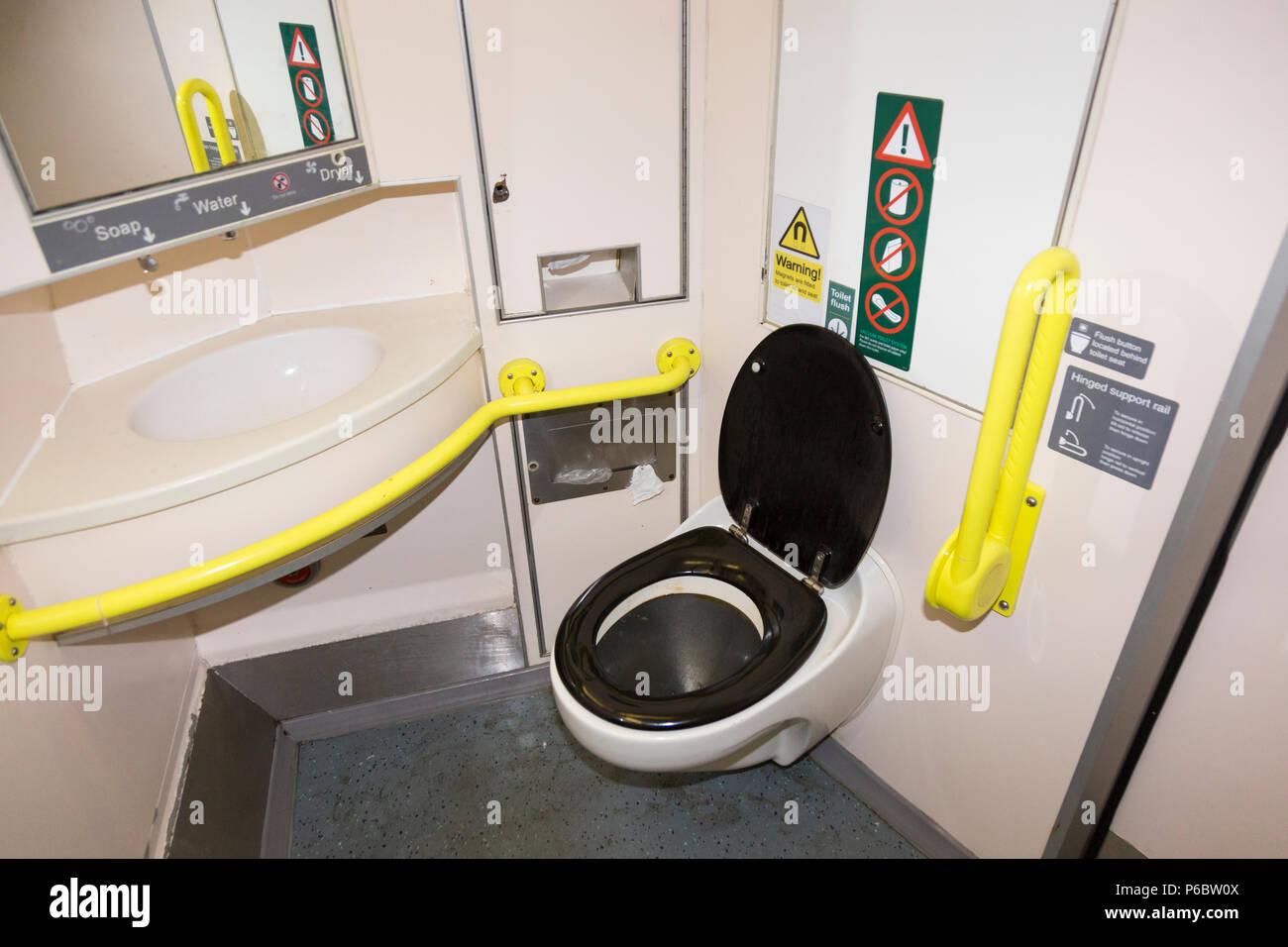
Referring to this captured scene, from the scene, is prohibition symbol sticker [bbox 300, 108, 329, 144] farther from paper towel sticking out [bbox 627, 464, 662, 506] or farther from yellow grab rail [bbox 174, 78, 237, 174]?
paper towel sticking out [bbox 627, 464, 662, 506]

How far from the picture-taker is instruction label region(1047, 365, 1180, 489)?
0.88 metres

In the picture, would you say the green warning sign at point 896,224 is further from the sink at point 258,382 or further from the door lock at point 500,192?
the sink at point 258,382

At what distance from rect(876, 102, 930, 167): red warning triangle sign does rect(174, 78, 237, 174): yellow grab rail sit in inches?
35.1

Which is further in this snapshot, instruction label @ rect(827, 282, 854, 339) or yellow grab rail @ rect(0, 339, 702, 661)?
instruction label @ rect(827, 282, 854, 339)

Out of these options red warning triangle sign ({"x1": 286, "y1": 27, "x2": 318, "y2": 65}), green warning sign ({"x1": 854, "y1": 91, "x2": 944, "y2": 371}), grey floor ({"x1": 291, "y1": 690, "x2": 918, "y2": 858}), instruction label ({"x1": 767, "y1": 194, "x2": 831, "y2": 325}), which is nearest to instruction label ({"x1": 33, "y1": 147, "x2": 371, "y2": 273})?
red warning triangle sign ({"x1": 286, "y1": 27, "x2": 318, "y2": 65})

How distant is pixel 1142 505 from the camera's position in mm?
920

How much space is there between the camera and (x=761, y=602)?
131cm

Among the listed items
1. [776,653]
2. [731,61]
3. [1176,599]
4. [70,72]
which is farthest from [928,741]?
[70,72]

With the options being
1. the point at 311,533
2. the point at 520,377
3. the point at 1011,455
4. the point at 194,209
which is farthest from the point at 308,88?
the point at 1011,455

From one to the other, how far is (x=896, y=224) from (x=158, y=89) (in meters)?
1.03

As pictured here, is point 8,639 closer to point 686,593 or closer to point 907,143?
point 686,593

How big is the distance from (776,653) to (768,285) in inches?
23.8
